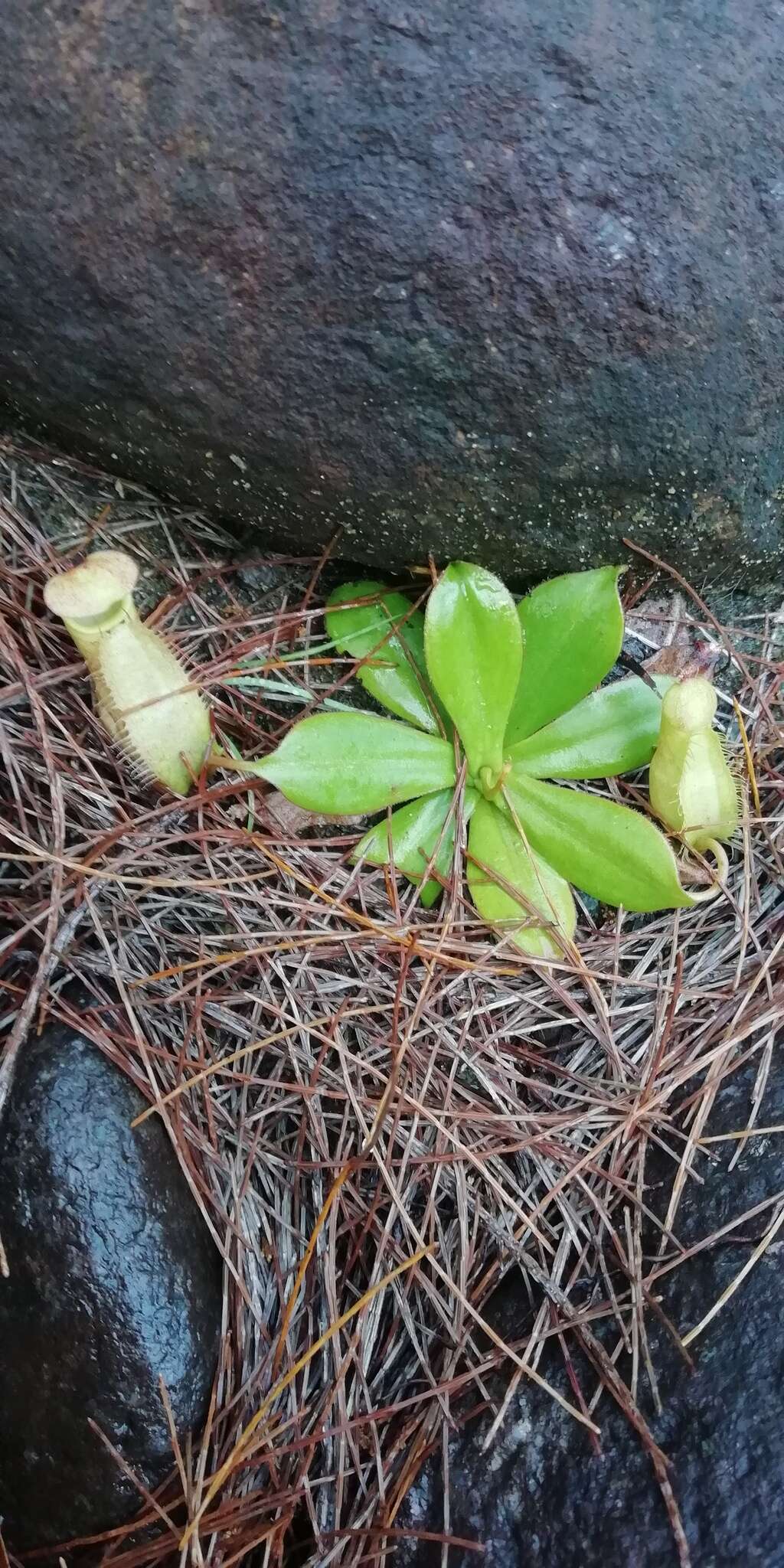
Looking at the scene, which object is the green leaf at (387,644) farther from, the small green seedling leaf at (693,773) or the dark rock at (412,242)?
the small green seedling leaf at (693,773)

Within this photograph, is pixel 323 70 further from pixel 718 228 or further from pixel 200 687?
pixel 200 687

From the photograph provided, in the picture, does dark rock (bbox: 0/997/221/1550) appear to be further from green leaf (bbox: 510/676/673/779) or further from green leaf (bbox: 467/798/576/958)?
green leaf (bbox: 510/676/673/779)

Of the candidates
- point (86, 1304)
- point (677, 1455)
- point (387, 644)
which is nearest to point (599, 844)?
point (387, 644)

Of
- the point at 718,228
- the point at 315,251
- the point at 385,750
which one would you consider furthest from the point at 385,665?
the point at 718,228

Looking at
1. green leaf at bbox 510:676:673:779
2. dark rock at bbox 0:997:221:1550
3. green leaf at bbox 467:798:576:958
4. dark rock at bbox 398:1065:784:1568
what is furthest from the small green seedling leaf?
dark rock at bbox 0:997:221:1550

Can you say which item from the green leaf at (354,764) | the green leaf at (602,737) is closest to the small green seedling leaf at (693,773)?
the green leaf at (602,737)

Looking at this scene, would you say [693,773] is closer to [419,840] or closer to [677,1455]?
[419,840]
